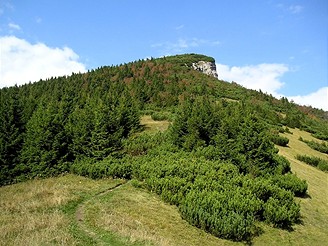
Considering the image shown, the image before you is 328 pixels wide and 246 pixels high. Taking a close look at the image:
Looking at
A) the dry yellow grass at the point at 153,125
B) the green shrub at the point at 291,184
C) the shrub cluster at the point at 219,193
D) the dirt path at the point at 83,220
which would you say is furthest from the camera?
the dry yellow grass at the point at 153,125

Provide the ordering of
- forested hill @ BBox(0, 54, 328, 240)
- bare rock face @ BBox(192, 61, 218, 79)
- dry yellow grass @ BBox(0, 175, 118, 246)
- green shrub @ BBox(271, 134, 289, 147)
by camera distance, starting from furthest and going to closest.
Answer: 1. bare rock face @ BBox(192, 61, 218, 79)
2. green shrub @ BBox(271, 134, 289, 147)
3. forested hill @ BBox(0, 54, 328, 240)
4. dry yellow grass @ BBox(0, 175, 118, 246)

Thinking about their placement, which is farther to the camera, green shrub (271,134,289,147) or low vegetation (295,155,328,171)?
green shrub (271,134,289,147)

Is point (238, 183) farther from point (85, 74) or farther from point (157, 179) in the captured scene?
point (85, 74)

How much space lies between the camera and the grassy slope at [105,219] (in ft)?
47.7

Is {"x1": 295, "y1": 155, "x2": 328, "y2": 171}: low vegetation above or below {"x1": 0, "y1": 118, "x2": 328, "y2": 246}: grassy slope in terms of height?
Answer: above

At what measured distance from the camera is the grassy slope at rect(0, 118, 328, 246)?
14.5 metres

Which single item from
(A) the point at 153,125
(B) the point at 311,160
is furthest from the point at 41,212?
(B) the point at 311,160

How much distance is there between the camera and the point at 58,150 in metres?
30.7

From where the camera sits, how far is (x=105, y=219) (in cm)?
1680

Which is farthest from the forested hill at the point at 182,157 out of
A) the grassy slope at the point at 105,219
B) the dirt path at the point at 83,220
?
the dirt path at the point at 83,220

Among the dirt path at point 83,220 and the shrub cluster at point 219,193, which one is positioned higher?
the shrub cluster at point 219,193

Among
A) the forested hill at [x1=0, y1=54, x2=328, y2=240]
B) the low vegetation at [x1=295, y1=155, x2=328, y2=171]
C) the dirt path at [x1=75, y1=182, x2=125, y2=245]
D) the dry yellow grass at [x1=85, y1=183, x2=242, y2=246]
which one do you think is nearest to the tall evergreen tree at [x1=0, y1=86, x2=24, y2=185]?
the forested hill at [x1=0, y1=54, x2=328, y2=240]

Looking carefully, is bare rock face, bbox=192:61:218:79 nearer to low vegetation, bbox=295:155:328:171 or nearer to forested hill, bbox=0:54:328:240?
forested hill, bbox=0:54:328:240

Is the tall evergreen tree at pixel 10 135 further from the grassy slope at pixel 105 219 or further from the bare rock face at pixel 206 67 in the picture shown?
the bare rock face at pixel 206 67
